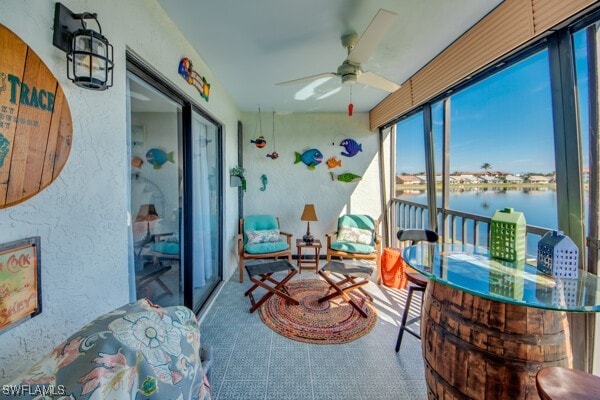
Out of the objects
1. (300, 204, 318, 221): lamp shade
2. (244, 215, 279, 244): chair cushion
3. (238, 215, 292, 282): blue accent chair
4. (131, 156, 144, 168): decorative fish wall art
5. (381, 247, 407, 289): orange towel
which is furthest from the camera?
(300, 204, 318, 221): lamp shade

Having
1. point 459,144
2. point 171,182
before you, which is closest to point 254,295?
point 171,182

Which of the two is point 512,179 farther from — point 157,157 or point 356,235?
point 157,157

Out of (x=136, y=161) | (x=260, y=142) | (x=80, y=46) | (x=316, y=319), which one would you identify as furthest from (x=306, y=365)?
(x=260, y=142)

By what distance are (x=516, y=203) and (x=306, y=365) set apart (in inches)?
78.5

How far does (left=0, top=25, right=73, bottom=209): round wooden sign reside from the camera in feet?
2.45

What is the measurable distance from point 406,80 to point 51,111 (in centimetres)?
308

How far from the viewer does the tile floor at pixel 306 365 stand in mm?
1625

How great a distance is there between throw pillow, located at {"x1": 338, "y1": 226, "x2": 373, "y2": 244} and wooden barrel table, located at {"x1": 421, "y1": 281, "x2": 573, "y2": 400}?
2.41 metres

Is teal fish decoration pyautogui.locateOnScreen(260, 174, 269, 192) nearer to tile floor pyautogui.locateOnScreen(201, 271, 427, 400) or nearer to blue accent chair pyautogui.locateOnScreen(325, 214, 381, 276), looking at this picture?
blue accent chair pyautogui.locateOnScreen(325, 214, 381, 276)

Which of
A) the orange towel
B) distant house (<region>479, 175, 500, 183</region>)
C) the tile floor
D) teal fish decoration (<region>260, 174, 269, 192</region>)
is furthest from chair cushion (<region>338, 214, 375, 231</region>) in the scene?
distant house (<region>479, 175, 500, 183</region>)

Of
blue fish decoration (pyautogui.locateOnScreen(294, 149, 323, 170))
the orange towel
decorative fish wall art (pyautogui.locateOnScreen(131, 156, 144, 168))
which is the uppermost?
blue fish decoration (pyautogui.locateOnScreen(294, 149, 323, 170))

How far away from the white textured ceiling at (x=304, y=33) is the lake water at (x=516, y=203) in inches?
51.1

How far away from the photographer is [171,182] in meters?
2.02

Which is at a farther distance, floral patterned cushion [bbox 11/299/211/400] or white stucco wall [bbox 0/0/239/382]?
white stucco wall [bbox 0/0/239/382]
